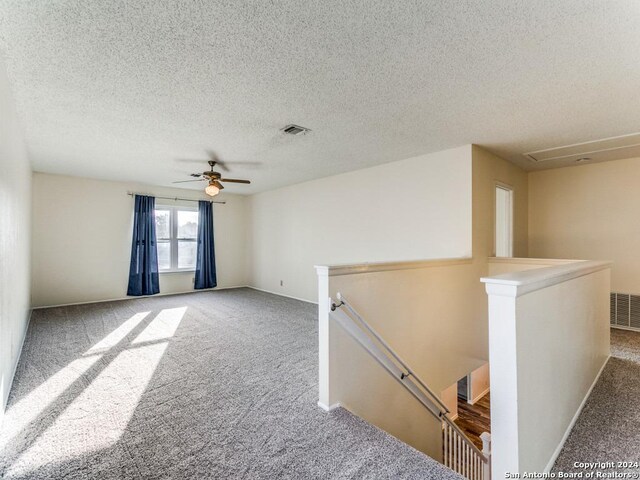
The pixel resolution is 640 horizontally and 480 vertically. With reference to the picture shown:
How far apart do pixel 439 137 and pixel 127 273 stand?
6.28 m

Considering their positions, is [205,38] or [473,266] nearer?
[205,38]

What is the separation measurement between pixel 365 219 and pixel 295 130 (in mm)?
2125

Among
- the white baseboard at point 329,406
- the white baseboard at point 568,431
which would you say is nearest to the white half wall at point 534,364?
the white baseboard at point 568,431

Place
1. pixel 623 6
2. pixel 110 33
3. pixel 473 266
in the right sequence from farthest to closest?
pixel 473 266 < pixel 110 33 < pixel 623 6

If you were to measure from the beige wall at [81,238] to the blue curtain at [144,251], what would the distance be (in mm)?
170

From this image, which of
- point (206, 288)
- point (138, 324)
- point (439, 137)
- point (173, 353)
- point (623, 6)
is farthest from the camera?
point (206, 288)

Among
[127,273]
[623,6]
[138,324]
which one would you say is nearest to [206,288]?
[127,273]

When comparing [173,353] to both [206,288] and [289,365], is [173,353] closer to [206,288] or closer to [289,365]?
[289,365]

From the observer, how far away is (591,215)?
187 inches

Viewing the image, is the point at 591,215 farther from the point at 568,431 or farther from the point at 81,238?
the point at 81,238

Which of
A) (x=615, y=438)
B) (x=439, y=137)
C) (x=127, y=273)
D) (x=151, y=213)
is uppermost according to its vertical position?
(x=439, y=137)

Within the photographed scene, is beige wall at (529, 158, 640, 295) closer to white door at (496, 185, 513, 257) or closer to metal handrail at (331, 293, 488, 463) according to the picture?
white door at (496, 185, 513, 257)

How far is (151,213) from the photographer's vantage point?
20.9ft

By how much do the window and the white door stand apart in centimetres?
623
